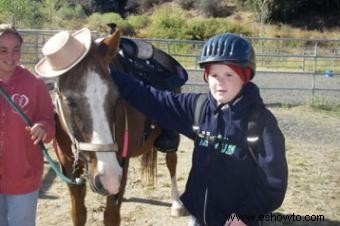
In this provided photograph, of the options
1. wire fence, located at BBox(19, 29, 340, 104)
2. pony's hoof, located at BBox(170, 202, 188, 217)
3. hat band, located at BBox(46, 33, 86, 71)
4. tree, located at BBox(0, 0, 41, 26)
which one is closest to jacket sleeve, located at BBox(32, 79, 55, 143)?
hat band, located at BBox(46, 33, 86, 71)

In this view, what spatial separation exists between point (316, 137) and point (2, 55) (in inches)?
234

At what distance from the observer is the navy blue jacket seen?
6.49 ft

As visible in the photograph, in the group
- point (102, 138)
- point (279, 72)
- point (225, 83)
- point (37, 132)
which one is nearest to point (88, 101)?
point (102, 138)

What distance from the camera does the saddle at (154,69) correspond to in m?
3.62

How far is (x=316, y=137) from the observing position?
7469 mm

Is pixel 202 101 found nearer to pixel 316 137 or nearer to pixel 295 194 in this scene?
pixel 295 194

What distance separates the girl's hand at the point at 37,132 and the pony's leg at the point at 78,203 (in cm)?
85

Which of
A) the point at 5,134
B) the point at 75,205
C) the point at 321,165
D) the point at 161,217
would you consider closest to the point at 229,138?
the point at 5,134

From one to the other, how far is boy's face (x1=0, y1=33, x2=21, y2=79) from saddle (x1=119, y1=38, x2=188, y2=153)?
111 cm

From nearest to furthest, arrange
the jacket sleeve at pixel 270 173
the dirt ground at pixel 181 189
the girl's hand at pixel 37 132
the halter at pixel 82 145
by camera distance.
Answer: the jacket sleeve at pixel 270 173, the halter at pixel 82 145, the girl's hand at pixel 37 132, the dirt ground at pixel 181 189

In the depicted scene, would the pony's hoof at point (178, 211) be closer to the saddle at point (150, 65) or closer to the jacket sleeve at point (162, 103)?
the saddle at point (150, 65)

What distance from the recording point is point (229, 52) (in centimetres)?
212

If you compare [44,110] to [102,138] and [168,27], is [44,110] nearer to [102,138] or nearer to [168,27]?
[102,138]

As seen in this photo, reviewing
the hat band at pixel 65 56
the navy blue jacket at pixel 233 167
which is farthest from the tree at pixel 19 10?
the navy blue jacket at pixel 233 167
